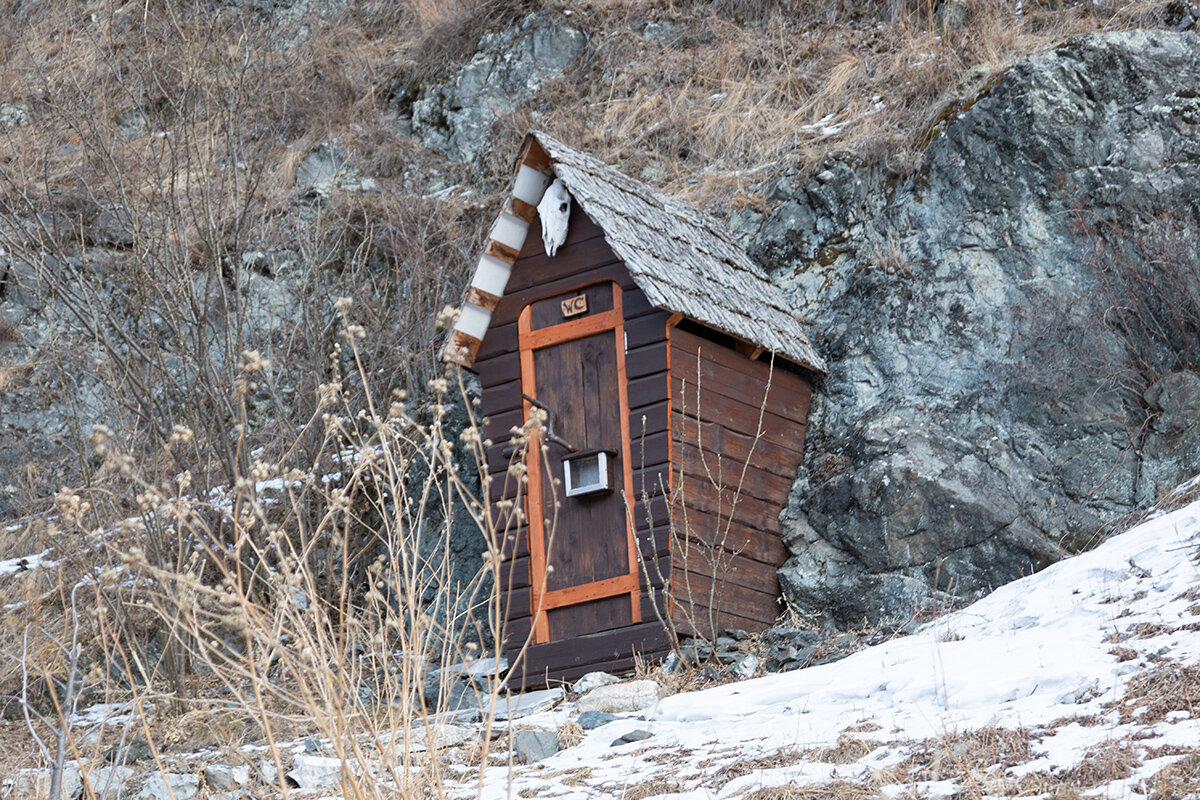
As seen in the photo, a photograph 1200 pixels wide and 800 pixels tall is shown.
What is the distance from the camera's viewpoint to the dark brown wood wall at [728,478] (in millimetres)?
8344

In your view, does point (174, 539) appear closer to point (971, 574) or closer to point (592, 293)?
point (592, 293)

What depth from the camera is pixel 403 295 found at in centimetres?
1297

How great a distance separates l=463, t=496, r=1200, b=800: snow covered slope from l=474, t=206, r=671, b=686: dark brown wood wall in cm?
119

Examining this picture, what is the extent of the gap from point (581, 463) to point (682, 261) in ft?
5.62

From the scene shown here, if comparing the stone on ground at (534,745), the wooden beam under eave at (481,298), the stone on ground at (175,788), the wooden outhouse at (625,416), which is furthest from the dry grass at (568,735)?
the wooden beam under eave at (481,298)

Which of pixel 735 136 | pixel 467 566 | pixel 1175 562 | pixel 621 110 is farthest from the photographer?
pixel 621 110

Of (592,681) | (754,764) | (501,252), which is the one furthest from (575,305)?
(754,764)

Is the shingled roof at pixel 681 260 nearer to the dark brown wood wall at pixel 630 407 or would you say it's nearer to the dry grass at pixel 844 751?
the dark brown wood wall at pixel 630 407

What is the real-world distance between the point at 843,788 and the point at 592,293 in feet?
16.8

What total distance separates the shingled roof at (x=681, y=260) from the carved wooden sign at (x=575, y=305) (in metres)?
0.59

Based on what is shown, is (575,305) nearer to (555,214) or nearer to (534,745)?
(555,214)

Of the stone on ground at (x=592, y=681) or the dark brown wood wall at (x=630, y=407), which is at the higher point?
the dark brown wood wall at (x=630, y=407)

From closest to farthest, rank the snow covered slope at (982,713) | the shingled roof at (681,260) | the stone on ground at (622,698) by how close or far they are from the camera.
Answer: the snow covered slope at (982,713), the stone on ground at (622,698), the shingled roof at (681,260)

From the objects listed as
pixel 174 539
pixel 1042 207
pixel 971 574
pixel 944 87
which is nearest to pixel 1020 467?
pixel 971 574
